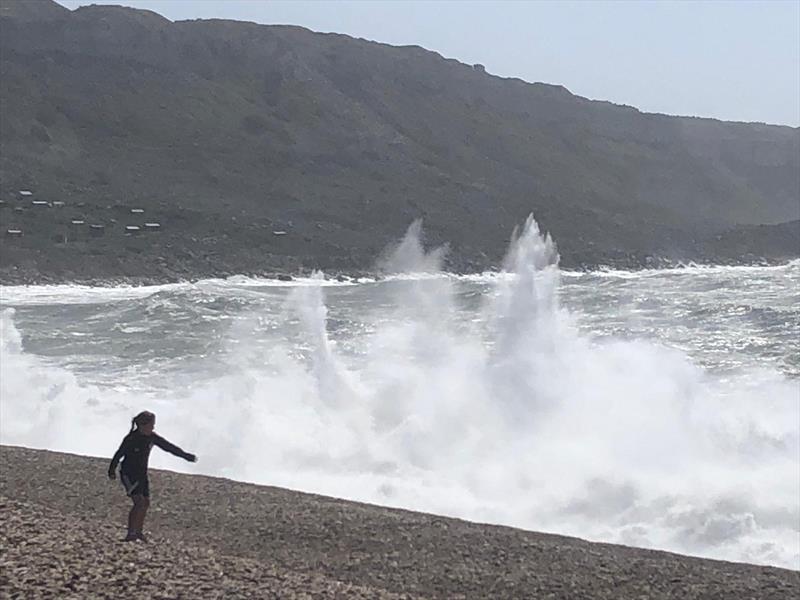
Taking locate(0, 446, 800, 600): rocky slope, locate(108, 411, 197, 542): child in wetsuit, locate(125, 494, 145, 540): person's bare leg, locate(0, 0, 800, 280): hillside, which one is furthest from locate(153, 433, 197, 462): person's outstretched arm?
locate(0, 0, 800, 280): hillside

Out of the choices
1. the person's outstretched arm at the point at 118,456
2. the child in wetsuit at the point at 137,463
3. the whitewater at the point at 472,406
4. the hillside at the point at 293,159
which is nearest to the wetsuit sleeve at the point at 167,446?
the child in wetsuit at the point at 137,463

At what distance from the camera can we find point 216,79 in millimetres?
88562

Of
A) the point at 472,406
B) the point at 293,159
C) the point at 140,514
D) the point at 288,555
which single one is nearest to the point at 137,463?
the point at 140,514

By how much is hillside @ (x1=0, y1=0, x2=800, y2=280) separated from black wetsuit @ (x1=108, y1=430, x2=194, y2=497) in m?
38.3

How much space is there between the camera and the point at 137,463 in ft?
29.5

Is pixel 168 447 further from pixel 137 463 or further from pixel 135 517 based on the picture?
pixel 135 517

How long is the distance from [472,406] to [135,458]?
1110cm

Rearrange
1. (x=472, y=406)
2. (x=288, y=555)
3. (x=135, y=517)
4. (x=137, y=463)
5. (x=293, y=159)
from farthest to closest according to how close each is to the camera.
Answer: (x=293, y=159) → (x=472, y=406) → (x=288, y=555) → (x=137, y=463) → (x=135, y=517)

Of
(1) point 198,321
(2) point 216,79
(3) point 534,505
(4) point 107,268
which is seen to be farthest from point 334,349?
(2) point 216,79

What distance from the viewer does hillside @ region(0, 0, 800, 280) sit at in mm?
58188

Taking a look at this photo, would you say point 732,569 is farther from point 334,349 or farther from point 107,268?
point 107,268

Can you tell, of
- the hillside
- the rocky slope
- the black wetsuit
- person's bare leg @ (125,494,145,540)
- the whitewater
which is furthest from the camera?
the hillside

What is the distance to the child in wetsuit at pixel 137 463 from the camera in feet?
29.1

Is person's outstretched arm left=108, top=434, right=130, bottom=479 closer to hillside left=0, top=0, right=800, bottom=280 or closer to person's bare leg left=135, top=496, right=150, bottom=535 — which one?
person's bare leg left=135, top=496, right=150, bottom=535
